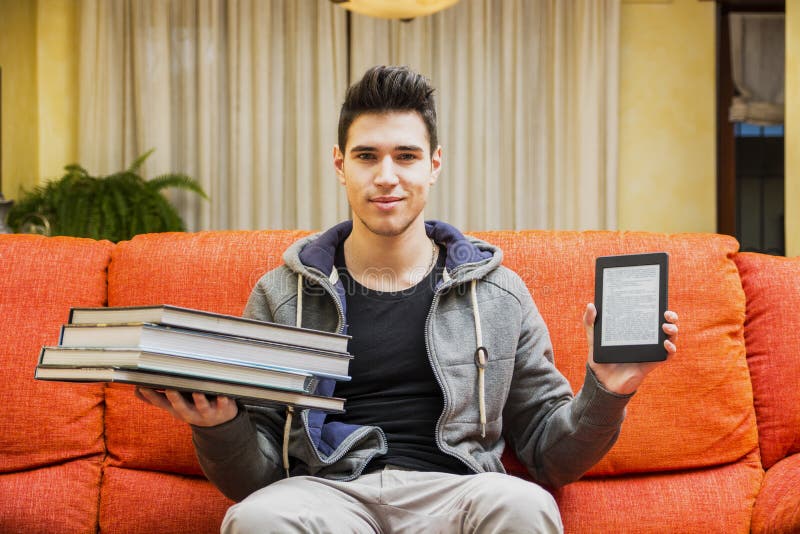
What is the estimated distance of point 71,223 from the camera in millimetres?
4426

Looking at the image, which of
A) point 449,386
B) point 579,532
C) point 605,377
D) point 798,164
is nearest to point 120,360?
point 449,386

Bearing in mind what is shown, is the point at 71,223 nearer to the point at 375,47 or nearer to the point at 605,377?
the point at 375,47

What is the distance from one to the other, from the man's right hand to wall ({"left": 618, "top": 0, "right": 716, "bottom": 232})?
4.09 metres

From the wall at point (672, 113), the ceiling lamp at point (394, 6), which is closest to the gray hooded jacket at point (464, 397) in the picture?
the ceiling lamp at point (394, 6)

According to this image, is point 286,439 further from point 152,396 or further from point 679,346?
point 679,346

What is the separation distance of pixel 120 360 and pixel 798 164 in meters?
3.85

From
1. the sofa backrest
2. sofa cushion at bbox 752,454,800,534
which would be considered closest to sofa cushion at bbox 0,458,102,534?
the sofa backrest

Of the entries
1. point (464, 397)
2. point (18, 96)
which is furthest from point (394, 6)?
point (18, 96)

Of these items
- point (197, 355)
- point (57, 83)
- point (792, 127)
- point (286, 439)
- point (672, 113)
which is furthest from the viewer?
point (672, 113)

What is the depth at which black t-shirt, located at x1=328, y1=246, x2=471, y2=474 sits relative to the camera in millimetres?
1674

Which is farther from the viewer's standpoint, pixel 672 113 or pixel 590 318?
pixel 672 113

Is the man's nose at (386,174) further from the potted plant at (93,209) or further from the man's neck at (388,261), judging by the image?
the potted plant at (93,209)

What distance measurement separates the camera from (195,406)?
144 cm

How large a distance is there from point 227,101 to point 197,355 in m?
4.03
